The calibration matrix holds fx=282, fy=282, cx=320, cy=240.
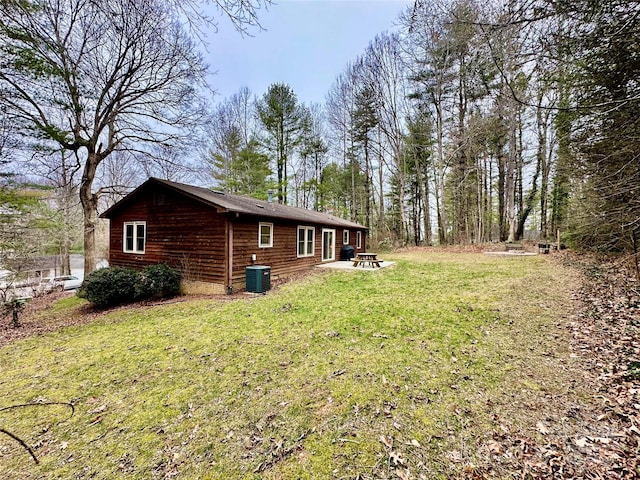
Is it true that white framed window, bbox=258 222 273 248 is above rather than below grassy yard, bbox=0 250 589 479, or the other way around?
above

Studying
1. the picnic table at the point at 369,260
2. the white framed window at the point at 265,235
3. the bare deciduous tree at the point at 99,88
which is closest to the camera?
the bare deciduous tree at the point at 99,88

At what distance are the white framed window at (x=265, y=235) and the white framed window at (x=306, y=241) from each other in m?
1.99

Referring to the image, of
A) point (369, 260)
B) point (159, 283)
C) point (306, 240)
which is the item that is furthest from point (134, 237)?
point (369, 260)

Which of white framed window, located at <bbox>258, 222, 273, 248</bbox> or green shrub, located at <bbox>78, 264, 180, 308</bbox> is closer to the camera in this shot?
green shrub, located at <bbox>78, 264, 180, 308</bbox>

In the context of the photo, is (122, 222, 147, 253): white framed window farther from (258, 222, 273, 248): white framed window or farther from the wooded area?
(258, 222, 273, 248): white framed window

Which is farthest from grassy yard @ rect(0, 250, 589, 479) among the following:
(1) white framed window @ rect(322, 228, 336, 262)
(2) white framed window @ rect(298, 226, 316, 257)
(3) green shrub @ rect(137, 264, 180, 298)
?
(1) white framed window @ rect(322, 228, 336, 262)

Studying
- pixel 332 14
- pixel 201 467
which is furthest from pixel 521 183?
pixel 201 467

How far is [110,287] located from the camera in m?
8.53

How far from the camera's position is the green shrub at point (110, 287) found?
8422mm

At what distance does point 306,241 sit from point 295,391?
373 inches

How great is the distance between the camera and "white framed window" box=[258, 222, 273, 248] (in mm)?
9969

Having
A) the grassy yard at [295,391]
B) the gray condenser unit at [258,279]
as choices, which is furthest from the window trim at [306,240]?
the grassy yard at [295,391]

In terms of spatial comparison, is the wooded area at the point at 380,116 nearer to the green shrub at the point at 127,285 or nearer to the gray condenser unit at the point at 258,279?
the green shrub at the point at 127,285

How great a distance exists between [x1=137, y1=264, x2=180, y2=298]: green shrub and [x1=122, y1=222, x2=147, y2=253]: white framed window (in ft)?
7.69
